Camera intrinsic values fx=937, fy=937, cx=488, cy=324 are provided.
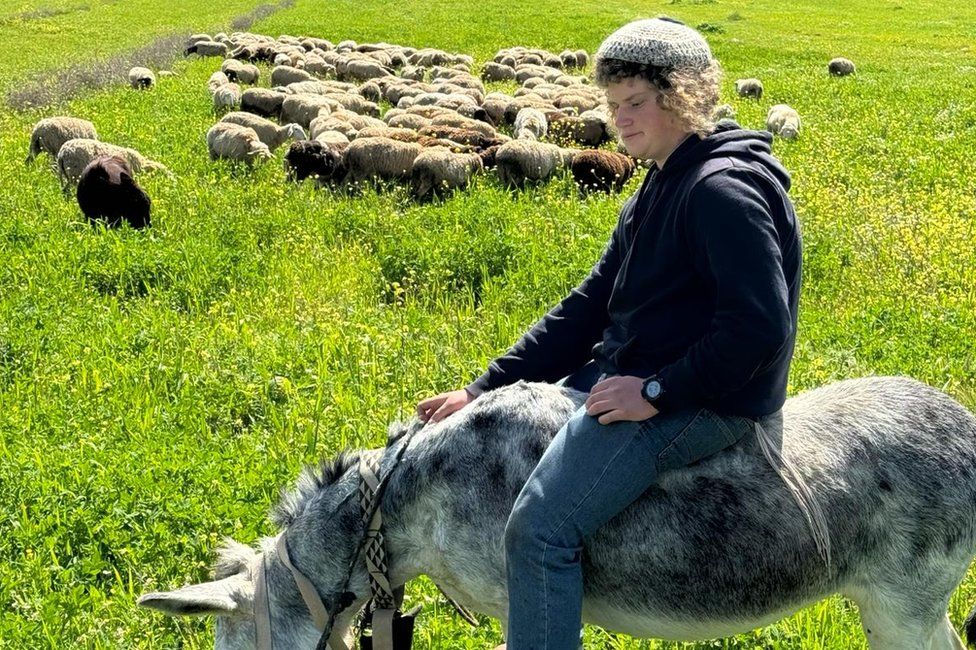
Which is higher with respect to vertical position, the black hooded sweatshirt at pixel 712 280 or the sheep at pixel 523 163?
the black hooded sweatshirt at pixel 712 280

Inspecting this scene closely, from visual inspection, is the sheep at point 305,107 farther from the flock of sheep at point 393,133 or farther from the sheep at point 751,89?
the sheep at point 751,89

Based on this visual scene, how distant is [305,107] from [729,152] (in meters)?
18.5

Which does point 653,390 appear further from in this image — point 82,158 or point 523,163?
point 82,158

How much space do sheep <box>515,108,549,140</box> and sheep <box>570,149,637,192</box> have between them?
10.5 feet

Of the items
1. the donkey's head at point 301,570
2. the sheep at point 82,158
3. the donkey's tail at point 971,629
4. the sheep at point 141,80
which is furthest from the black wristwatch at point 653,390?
the sheep at point 141,80

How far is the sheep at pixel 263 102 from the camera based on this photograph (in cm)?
2156

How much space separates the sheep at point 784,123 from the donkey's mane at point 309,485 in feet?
49.6

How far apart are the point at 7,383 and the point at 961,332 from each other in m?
7.37

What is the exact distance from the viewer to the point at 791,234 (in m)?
2.89

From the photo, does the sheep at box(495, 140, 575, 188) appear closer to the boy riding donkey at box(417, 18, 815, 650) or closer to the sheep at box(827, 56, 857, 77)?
the boy riding donkey at box(417, 18, 815, 650)

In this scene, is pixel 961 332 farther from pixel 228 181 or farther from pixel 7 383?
pixel 228 181

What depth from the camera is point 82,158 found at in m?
13.9

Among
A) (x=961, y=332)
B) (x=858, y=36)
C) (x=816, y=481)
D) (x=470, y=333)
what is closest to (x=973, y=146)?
(x=961, y=332)

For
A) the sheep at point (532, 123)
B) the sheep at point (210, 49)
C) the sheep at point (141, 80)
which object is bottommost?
the sheep at point (210, 49)
